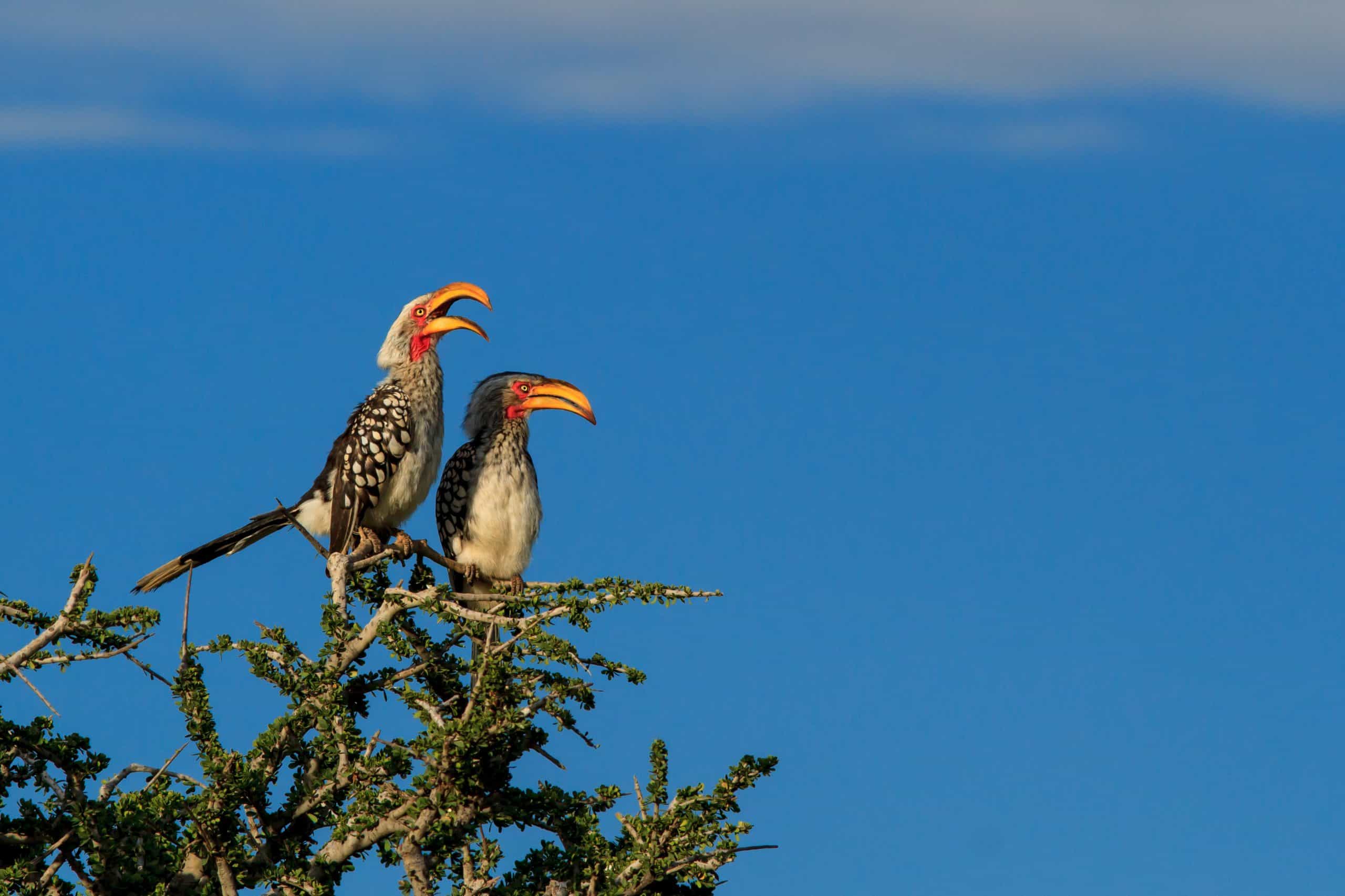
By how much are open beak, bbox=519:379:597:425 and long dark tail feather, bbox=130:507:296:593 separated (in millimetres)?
1835

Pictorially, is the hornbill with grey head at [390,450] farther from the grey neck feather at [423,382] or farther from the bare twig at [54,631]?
the bare twig at [54,631]

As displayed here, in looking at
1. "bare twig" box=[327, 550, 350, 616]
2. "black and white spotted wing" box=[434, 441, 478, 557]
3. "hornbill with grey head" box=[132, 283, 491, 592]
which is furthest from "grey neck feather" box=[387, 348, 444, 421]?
"bare twig" box=[327, 550, 350, 616]

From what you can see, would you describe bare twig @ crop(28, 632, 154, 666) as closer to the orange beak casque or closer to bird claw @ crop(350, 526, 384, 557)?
bird claw @ crop(350, 526, 384, 557)

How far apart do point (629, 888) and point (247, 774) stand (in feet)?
5.74

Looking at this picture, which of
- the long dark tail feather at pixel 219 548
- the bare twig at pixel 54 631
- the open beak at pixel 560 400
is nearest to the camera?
the bare twig at pixel 54 631

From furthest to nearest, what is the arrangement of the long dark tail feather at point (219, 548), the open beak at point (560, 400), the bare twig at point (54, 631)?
the open beak at point (560, 400), the long dark tail feather at point (219, 548), the bare twig at point (54, 631)

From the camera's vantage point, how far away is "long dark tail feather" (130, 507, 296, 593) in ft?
→ 27.4

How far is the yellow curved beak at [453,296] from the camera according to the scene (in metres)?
9.66

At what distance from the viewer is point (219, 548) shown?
28.4 ft

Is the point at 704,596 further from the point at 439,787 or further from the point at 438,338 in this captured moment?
the point at 438,338

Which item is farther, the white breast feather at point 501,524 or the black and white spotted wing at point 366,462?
the white breast feather at point 501,524

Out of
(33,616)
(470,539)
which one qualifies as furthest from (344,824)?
(470,539)

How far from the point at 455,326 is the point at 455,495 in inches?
45.1

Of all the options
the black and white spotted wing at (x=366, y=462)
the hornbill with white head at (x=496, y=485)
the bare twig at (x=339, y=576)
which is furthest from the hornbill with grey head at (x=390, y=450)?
Result: the bare twig at (x=339, y=576)
